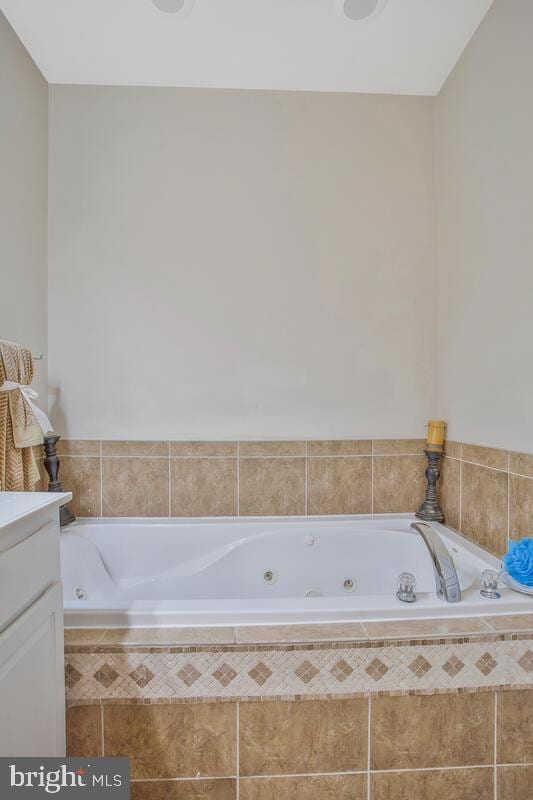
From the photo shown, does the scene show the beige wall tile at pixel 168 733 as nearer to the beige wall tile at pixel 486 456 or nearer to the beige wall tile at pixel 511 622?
the beige wall tile at pixel 511 622

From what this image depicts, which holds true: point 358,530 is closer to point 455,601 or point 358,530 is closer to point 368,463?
point 368,463

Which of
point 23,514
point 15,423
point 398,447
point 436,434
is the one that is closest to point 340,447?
point 398,447

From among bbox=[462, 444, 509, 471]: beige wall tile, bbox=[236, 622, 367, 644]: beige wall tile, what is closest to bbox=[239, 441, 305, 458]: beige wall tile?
bbox=[462, 444, 509, 471]: beige wall tile

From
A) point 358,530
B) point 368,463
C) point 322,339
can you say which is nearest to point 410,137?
point 322,339

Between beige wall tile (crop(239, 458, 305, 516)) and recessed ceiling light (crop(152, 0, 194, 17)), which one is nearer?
recessed ceiling light (crop(152, 0, 194, 17))

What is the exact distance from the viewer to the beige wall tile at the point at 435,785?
1109mm

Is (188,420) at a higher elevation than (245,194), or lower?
lower

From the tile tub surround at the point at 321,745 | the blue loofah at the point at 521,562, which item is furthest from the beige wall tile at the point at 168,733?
the blue loofah at the point at 521,562

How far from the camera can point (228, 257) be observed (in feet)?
6.86

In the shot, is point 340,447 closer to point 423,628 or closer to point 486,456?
point 486,456

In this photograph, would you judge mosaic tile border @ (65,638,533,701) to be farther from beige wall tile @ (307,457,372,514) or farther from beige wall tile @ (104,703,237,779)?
beige wall tile @ (307,457,372,514)

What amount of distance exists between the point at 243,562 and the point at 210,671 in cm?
83

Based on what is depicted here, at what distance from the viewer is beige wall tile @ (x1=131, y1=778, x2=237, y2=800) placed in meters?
1.09

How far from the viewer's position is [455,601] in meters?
1.21
